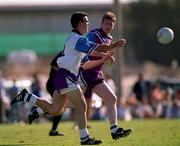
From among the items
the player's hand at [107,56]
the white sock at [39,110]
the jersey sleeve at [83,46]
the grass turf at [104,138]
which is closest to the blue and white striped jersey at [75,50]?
the jersey sleeve at [83,46]

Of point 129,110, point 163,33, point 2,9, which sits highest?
point 2,9

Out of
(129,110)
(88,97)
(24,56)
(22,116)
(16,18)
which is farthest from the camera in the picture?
(16,18)

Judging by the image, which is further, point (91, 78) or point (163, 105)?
point (163, 105)

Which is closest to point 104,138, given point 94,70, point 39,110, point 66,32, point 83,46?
point 39,110

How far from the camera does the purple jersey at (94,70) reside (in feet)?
53.4

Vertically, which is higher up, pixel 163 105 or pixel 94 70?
pixel 94 70

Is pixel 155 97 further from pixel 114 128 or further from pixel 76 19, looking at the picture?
pixel 76 19

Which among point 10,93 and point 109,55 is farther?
point 10,93

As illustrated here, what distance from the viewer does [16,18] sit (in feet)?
316

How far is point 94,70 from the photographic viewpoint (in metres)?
16.4

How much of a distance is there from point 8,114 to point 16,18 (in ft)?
218

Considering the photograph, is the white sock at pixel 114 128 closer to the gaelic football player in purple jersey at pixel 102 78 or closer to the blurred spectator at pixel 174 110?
the gaelic football player in purple jersey at pixel 102 78

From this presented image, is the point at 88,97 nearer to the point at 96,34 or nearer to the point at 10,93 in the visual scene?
the point at 96,34

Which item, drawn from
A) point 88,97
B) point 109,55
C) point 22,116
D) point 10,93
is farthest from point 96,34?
point 10,93
